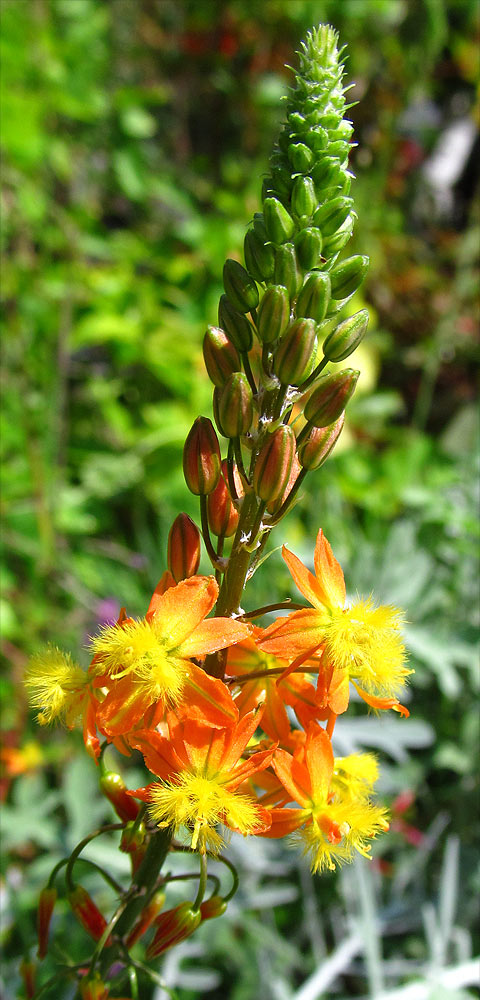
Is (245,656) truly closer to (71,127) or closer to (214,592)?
(214,592)

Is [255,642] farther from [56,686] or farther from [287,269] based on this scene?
[287,269]

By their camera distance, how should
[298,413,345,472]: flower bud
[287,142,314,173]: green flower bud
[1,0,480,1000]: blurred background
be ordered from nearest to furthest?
[287,142,314,173]: green flower bud < [298,413,345,472]: flower bud < [1,0,480,1000]: blurred background

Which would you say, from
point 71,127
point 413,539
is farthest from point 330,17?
point 413,539

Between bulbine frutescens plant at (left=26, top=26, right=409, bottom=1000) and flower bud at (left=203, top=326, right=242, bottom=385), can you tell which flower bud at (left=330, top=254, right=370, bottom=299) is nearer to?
bulbine frutescens plant at (left=26, top=26, right=409, bottom=1000)

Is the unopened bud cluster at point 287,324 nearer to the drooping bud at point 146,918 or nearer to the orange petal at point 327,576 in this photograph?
the orange petal at point 327,576

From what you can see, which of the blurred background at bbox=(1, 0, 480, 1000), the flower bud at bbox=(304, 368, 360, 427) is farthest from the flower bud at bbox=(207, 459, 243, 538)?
the blurred background at bbox=(1, 0, 480, 1000)

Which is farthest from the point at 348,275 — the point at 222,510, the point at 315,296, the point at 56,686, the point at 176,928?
the point at 176,928
